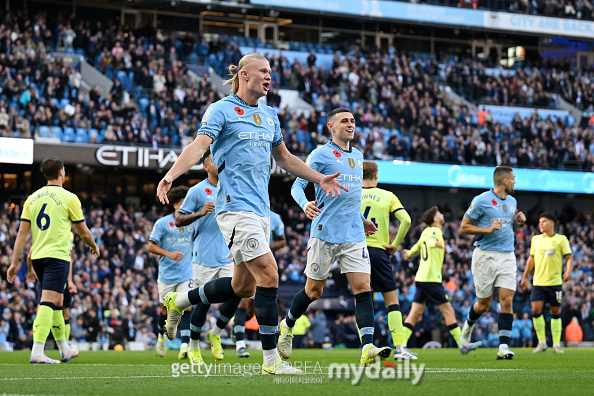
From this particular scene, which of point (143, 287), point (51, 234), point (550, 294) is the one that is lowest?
point (143, 287)

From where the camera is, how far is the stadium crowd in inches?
802

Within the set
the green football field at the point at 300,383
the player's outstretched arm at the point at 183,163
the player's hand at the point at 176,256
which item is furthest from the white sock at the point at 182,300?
the player's hand at the point at 176,256

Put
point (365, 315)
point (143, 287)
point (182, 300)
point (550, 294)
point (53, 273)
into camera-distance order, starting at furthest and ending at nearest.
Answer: point (143, 287) → point (550, 294) → point (53, 273) → point (365, 315) → point (182, 300)

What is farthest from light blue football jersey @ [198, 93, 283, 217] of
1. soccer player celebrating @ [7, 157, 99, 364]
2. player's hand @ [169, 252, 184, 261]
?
player's hand @ [169, 252, 184, 261]

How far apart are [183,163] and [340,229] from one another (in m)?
2.66

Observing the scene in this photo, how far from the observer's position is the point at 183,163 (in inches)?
260

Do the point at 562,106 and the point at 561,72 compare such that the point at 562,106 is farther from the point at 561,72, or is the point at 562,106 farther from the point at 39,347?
the point at 39,347

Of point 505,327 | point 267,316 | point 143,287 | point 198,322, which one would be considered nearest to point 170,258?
point 198,322

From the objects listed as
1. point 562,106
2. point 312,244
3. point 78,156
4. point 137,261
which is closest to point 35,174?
point 78,156

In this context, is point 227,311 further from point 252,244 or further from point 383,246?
point 252,244

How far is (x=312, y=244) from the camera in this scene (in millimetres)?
9008

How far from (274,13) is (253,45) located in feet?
6.23

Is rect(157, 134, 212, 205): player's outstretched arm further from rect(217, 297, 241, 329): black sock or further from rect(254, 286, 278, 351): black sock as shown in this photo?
rect(217, 297, 241, 329): black sock

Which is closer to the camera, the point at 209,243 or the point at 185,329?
the point at 209,243
